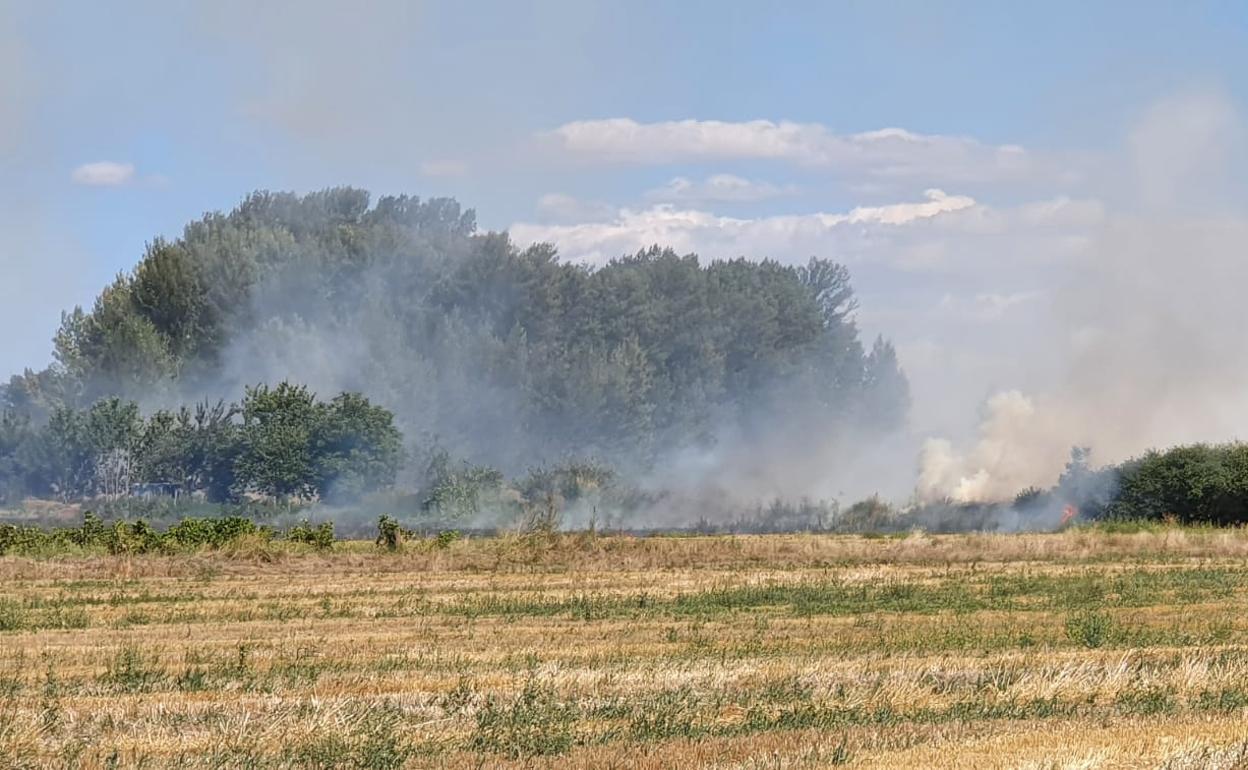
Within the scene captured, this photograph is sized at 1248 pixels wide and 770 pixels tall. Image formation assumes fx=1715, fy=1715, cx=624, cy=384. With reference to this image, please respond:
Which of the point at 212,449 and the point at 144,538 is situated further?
the point at 212,449

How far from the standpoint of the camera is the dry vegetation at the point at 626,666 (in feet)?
50.1

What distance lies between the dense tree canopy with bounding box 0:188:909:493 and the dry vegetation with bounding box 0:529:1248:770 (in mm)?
53358

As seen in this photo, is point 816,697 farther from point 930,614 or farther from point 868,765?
point 930,614

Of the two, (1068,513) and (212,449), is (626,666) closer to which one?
(1068,513)

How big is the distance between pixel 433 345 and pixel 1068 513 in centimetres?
5271

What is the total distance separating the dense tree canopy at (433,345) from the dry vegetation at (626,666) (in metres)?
53.4

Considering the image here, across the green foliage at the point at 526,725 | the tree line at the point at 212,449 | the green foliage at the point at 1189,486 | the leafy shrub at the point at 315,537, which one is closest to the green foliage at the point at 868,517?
the green foliage at the point at 1189,486

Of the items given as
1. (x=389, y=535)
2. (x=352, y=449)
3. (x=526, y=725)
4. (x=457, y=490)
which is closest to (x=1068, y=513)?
(x=389, y=535)

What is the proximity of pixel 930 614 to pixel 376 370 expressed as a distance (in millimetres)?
76416

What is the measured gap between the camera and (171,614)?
30.1m

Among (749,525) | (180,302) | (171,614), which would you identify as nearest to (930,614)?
(171,614)

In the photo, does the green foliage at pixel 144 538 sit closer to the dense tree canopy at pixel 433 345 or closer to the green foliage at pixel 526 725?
the green foliage at pixel 526 725

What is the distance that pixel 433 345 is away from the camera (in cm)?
10969

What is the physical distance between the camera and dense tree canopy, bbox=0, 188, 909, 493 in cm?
10250
